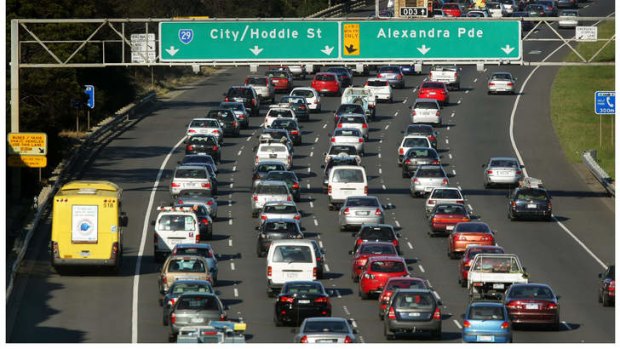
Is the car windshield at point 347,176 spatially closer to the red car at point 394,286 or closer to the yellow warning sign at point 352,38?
the yellow warning sign at point 352,38

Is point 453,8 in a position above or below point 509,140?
above

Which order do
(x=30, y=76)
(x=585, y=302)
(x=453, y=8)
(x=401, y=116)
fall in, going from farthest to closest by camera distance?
(x=453, y=8)
(x=401, y=116)
(x=30, y=76)
(x=585, y=302)

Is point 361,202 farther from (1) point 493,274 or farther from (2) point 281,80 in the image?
(2) point 281,80

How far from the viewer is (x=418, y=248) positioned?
61.5m

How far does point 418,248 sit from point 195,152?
2259 centimetres

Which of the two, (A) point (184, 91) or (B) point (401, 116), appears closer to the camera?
(B) point (401, 116)

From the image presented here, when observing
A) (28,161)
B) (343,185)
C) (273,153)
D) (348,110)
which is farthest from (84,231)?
(348,110)

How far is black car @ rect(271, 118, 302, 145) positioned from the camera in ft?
290

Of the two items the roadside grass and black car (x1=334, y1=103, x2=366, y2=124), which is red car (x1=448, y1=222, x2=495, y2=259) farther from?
black car (x1=334, y1=103, x2=366, y2=124)

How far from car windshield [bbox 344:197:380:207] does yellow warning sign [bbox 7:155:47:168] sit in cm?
1377

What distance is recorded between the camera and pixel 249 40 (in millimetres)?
65188

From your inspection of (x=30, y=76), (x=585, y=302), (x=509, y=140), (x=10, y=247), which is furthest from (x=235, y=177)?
(x=585, y=302)

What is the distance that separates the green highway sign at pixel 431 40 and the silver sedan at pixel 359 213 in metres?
5.43

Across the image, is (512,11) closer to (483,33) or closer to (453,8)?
(453,8)
